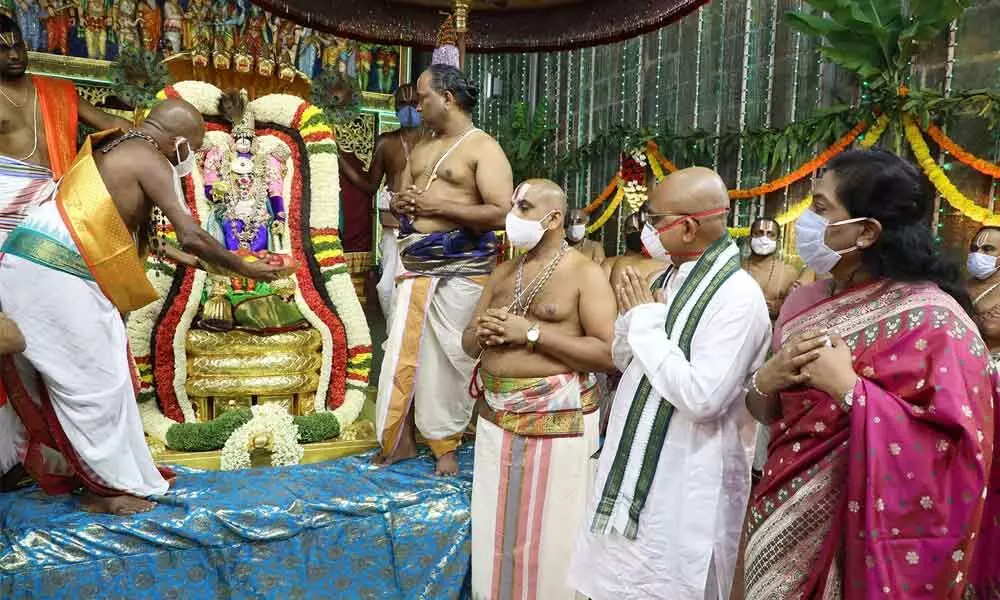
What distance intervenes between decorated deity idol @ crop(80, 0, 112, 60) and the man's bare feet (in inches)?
291

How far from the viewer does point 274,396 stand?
4684 mm

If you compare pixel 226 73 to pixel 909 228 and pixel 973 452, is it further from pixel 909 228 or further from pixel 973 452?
pixel 973 452

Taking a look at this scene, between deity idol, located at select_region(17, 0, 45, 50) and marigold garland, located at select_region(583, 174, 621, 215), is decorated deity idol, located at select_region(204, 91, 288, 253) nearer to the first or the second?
marigold garland, located at select_region(583, 174, 621, 215)

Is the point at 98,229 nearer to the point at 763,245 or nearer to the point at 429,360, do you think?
the point at 429,360

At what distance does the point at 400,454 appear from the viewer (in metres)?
4.01

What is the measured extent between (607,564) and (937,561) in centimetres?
98

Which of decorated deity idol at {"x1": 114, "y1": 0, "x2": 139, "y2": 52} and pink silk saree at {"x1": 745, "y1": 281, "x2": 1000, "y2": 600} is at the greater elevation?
decorated deity idol at {"x1": 114, "y1": 0, "x2": 139, "y2": 52}

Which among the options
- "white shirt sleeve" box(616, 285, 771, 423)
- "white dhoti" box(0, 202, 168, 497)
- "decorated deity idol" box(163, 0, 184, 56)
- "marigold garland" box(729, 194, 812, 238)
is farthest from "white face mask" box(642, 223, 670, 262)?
"decorated deity idol" box(163, 0, 184, 56)

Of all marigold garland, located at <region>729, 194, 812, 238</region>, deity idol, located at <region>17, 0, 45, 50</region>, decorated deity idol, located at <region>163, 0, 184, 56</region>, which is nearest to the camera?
marigold garland, located at <region>729, 194, 812, 238</region>

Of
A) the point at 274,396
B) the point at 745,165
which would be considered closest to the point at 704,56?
the point at 745,165

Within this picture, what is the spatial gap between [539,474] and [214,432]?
210 cm

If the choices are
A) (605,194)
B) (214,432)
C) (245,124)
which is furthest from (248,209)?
(605,194)

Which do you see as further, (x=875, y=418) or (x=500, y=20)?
(x=500, y=20)

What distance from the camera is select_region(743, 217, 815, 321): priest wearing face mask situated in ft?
19.4
